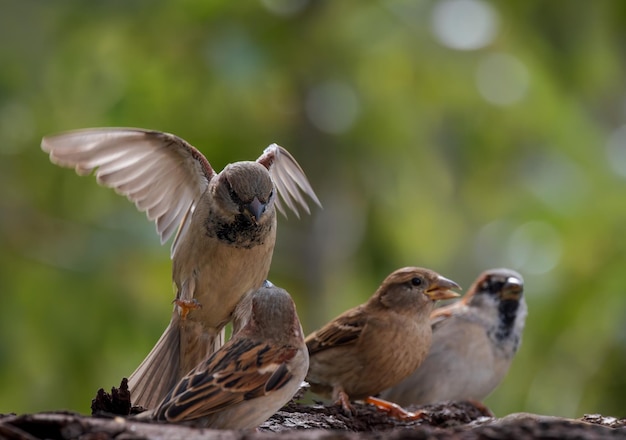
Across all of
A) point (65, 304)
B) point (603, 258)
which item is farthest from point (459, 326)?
point (65, 304)

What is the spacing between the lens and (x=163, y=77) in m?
9.49

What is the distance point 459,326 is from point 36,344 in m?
4.12

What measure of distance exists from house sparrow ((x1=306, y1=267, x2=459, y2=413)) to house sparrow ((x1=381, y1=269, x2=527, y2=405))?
0.84m

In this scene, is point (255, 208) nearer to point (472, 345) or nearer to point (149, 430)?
point (149, 430)

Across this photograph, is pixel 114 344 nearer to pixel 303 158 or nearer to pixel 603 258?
pixel 303 158

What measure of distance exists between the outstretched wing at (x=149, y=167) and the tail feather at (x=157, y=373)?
1.69ft

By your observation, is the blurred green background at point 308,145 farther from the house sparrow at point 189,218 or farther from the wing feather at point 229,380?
the wing feather at point 229,380

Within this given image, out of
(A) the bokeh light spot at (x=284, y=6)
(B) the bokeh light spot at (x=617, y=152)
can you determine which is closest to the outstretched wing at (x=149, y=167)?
(A) the bokeh light spot at (x=284, y=6)

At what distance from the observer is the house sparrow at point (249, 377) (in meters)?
3.86

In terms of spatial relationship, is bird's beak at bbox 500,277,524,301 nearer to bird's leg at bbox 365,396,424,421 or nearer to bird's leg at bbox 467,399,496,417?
bird's leg at bbox 467,399,496,417

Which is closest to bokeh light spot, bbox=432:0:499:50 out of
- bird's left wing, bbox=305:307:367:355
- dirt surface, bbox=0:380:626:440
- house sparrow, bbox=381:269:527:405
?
house sparrow, bbox=381:269:527:405

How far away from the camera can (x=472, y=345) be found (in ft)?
21.1

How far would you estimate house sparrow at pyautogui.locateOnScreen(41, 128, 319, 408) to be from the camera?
15.7ft

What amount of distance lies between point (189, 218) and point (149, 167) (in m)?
0.32
